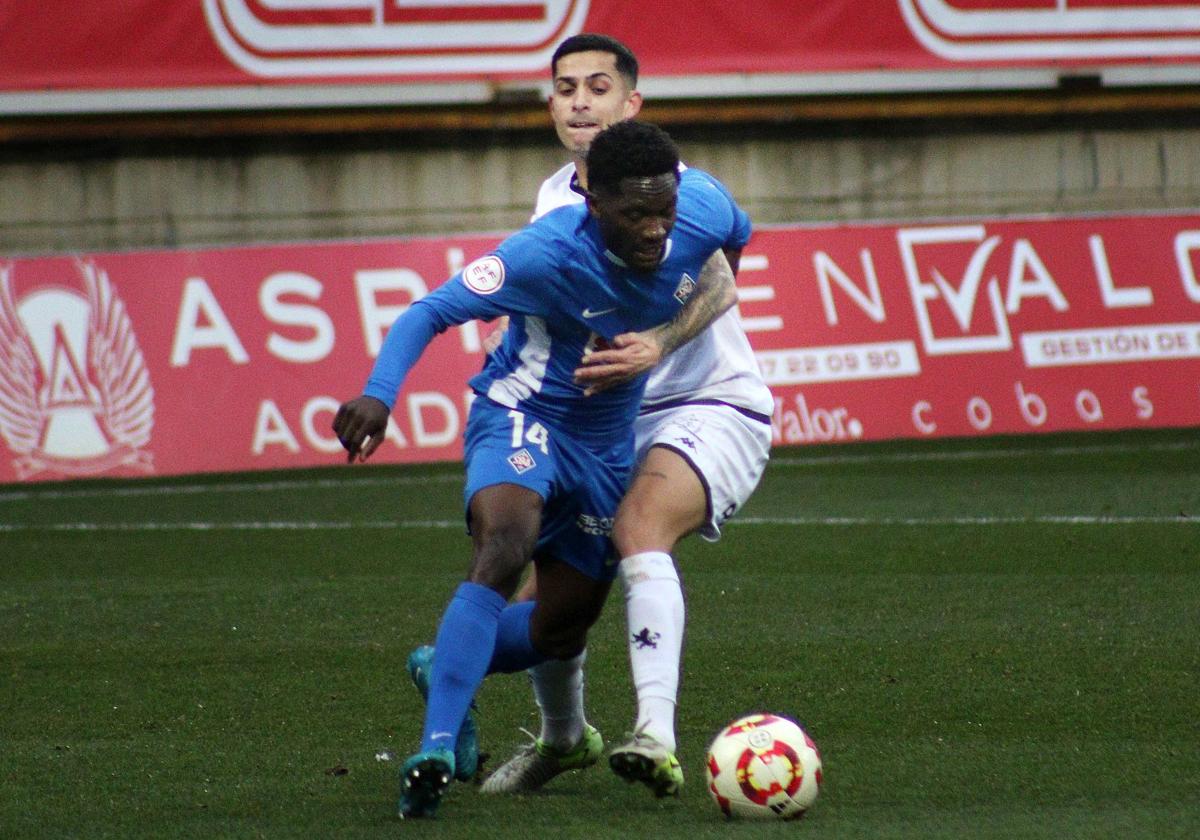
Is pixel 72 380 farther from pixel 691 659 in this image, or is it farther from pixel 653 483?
pixel 653 483

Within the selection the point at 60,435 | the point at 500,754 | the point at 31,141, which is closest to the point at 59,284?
the point at 60,435

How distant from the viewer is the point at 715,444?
5266 millimetres

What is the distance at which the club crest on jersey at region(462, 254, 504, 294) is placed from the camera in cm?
473

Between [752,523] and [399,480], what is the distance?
310cm

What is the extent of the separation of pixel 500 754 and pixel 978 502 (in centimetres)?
602

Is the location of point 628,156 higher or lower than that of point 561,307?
higher

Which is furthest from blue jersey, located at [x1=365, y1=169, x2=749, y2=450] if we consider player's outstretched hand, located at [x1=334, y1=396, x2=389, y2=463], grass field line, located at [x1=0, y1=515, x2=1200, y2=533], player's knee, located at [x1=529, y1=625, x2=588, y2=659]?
grass field line, located at [x1=0, y1=515, x2=1200, y2=533]

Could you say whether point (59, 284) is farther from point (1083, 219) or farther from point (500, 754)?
point (500, 754)

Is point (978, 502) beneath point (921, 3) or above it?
beneath

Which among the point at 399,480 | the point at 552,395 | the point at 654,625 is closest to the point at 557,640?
the point at 654,625

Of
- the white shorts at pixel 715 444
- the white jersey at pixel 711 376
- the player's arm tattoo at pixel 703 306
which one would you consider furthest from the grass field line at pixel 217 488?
the player's arm tattoo at pixel 703 306

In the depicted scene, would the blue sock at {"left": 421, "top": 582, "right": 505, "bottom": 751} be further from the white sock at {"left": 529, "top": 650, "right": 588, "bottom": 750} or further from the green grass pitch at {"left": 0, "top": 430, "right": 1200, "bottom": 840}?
the white sock at {"left": 529, "top": 650, "right": 588, "bottom": 750}

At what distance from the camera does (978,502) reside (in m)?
11.0

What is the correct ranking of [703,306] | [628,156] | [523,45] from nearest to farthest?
1. [628,156]
2. [703,306]
3. [523,45]
